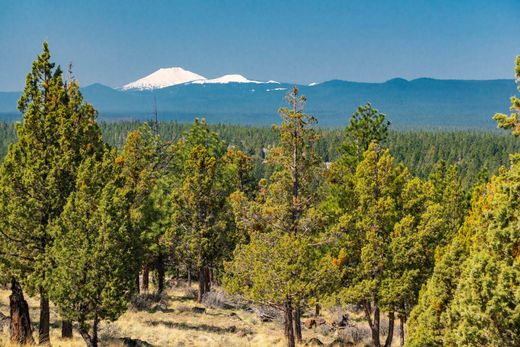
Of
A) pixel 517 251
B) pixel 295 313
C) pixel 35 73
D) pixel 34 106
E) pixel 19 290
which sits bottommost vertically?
pixel 295 313

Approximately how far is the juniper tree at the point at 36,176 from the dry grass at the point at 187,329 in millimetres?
3141

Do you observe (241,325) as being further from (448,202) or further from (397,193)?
(448,202)

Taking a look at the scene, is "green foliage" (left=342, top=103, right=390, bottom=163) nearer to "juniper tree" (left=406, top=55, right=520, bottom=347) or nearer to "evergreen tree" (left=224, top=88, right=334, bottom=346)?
"evergreen tree" (left=224, top=88, right=334, bottom=346)

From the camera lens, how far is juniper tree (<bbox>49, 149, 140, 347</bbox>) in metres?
15.7

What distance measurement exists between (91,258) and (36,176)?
12.6 feet

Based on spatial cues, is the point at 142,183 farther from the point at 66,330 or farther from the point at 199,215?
the point at 66,330

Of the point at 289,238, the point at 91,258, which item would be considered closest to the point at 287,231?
the point at 289,238

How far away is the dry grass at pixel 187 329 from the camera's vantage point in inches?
881

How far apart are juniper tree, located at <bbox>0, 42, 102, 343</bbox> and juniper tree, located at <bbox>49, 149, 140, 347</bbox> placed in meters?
1.34

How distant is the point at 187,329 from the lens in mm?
25984

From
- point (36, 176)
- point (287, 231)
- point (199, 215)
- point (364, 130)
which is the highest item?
point (364, 130)

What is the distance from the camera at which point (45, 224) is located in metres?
18.0

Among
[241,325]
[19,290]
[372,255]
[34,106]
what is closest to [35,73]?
[34,106]

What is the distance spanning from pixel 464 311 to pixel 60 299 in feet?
37.5
